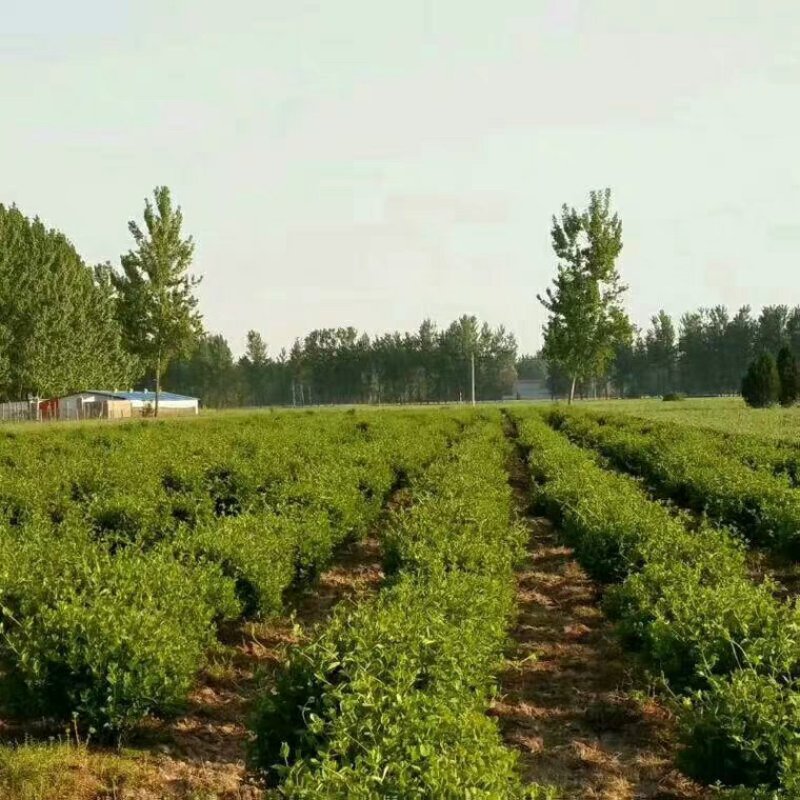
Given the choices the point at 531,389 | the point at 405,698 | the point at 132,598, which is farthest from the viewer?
the point at 531,389

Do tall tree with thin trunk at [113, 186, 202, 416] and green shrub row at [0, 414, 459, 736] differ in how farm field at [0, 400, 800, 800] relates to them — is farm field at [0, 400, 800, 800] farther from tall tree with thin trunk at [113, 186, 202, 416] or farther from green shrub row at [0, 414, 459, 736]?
tall tree with thin trunk at [113, 186, 202, 416]

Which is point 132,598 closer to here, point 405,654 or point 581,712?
point 405,654

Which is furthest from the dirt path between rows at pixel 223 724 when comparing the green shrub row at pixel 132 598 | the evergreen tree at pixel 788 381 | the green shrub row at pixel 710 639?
the evergreen tree at pixel 788 381

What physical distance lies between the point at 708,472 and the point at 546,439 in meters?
10.6

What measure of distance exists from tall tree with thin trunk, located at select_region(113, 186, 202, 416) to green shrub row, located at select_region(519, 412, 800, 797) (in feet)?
188

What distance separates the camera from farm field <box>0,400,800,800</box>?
4.66m

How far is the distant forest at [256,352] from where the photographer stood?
6297 centimetres

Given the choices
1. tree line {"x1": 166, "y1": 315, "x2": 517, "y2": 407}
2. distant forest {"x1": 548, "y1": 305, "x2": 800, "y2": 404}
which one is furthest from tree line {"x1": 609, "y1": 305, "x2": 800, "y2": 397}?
tree line {"x1": 166, "y1": 315, "x2": 517, "y2": 407}

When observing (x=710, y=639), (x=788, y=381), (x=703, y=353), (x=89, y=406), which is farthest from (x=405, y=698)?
(x=703, y=353)

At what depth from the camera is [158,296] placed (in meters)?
62.9

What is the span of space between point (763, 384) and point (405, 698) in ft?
167

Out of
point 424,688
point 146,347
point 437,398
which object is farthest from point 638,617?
point 437,398

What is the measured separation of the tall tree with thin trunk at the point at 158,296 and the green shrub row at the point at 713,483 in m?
44.2

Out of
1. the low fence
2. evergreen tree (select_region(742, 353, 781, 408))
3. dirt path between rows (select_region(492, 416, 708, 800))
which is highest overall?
evergreen tree (select_region(742, 353, 781, 408))
